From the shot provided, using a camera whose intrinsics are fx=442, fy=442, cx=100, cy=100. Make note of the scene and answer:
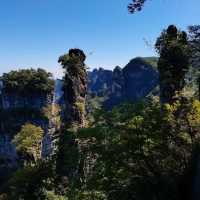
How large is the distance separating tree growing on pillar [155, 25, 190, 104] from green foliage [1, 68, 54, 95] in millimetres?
63938

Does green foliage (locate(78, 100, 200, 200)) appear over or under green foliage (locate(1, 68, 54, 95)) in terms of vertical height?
under

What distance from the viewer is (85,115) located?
37750mm

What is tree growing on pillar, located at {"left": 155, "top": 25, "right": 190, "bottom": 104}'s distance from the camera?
86.9ft

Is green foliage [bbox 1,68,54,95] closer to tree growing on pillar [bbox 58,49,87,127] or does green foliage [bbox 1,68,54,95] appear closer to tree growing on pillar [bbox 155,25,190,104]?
tree growing on pillar [bbox 58,49,87,127]

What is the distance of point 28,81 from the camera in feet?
305

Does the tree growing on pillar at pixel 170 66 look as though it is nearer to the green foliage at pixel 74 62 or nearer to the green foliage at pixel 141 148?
the green foliage at pixel 141 148

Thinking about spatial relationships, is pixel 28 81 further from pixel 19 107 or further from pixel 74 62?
pixel 74 62

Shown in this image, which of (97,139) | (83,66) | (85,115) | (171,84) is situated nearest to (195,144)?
(97,139)

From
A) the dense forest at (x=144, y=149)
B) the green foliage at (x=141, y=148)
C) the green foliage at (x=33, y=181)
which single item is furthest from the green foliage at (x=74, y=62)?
the green foliage at (x=141, y=148)

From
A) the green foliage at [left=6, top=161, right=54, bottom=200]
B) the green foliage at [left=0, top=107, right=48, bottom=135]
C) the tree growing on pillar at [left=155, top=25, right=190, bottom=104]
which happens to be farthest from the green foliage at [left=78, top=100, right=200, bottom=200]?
the green foliage at [left=0, top=107, right=48, bottom=135]

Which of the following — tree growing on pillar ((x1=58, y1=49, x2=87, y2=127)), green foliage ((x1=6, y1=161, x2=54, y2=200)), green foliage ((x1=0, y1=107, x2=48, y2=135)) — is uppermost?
tree growing on pillar ((x1=58, y1=49, x2=87, y2=127))

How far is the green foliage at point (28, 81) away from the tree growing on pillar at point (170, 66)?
6394 centimetres

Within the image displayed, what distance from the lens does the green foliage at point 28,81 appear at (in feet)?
298

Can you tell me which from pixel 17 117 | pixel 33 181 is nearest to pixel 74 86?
pixel 33 181
